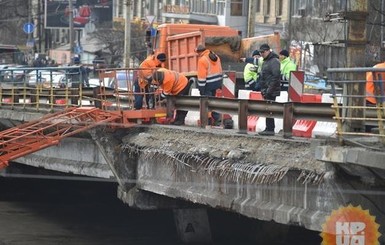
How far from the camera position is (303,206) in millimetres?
11258

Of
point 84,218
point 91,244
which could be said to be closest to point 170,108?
point 91,244

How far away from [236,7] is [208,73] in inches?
1796

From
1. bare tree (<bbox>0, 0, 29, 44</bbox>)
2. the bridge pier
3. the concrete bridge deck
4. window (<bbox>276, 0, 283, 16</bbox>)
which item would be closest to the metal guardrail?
the concrete bridge deck

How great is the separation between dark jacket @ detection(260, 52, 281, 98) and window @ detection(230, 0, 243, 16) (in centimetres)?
4691

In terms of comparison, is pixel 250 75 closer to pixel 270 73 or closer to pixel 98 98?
pixel 98 98

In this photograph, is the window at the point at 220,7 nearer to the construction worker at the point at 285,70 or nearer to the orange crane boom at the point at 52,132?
the construction worker at the point at 285,70

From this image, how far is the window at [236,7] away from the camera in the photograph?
61.0 m

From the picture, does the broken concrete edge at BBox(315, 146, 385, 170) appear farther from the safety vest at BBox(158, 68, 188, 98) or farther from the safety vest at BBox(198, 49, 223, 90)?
the safety vest at BBox(198, 49, 223, 90)

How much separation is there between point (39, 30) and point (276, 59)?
6558 cm

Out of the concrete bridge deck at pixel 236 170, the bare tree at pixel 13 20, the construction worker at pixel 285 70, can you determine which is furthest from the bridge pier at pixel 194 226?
the bare tree at pixel 13 20

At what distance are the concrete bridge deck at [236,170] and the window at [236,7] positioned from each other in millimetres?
44131

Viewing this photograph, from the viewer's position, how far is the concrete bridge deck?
10.4 metres

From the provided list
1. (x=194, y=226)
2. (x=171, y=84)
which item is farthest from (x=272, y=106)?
(x=194, y=226)

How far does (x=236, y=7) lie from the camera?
6156 cm
